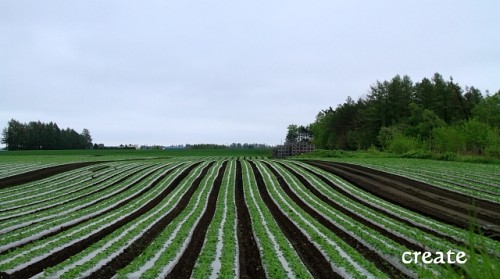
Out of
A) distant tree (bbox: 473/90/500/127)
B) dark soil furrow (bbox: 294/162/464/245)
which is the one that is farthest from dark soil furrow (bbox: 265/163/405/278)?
distant tree (bbox: 473/90/500/127)

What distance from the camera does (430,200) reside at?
20078 millimetres

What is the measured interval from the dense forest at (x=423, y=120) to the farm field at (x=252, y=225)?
15.6 meters

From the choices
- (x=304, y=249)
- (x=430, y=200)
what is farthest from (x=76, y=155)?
(x=304, y=249)

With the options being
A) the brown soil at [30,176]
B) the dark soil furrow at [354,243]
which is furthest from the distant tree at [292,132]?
the dark soil furrow at [354,243]

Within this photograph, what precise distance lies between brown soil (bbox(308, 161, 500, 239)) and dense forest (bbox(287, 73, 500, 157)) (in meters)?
17.3

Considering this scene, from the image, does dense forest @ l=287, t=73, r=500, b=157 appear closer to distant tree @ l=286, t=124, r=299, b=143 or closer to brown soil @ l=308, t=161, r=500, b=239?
brown soil @ l=308, t=161, r=500, b=239

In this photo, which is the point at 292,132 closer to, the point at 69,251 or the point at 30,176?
the point at 30,176

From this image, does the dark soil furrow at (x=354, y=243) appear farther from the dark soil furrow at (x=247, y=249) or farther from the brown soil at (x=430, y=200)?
the dark soil furrow at (x=247, y=249)

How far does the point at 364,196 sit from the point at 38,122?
482 feet

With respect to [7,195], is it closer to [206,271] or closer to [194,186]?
[194,186]

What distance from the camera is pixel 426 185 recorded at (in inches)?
968

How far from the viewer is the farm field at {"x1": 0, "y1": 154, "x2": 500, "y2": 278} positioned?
10.0m

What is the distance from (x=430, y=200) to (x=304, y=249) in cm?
1087

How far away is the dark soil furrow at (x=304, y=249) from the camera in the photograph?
10.2 m
